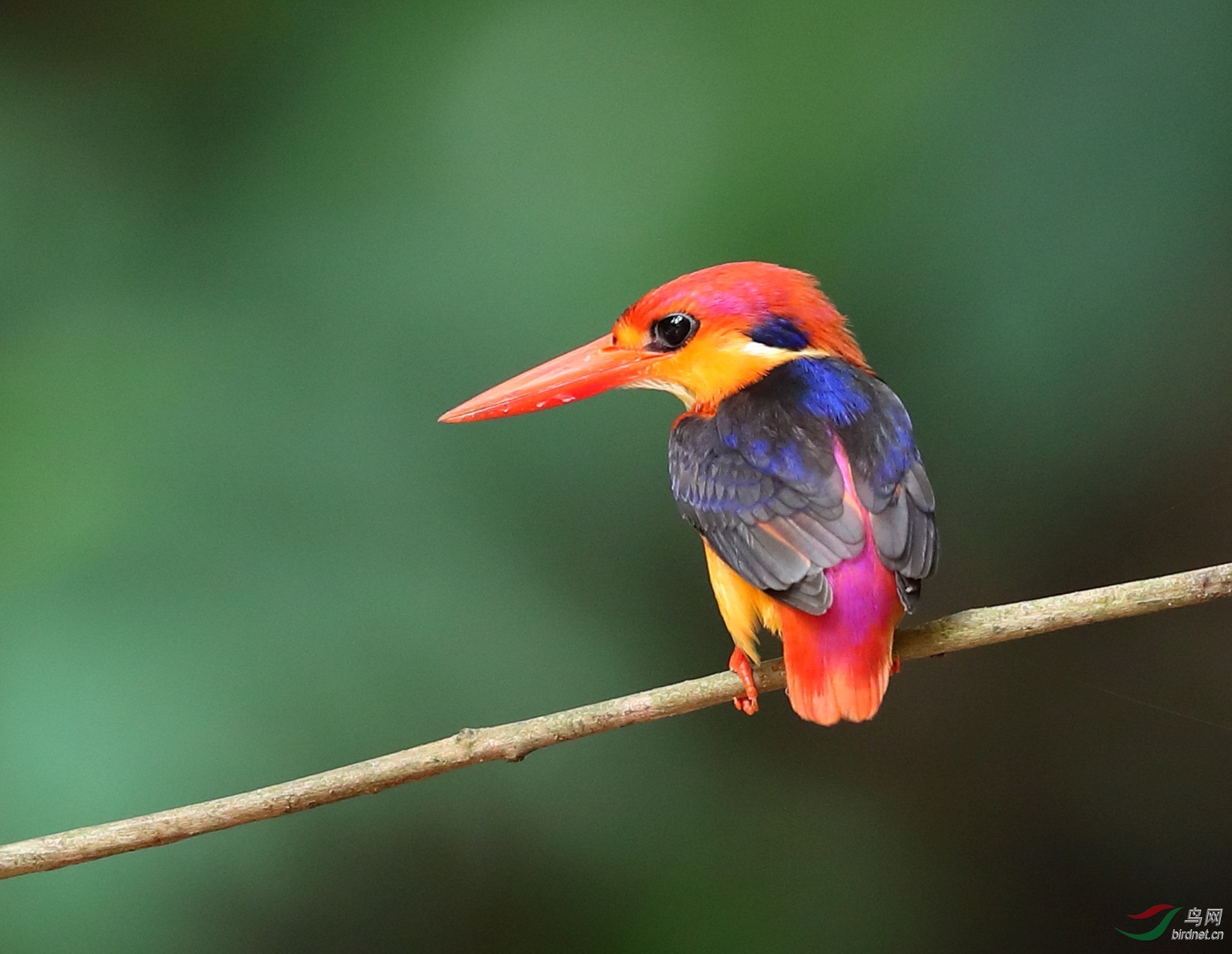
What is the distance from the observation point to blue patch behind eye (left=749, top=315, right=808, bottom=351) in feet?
3.51

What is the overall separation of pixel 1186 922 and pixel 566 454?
0.92m

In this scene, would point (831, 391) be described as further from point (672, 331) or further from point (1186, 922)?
point (1186, 922)

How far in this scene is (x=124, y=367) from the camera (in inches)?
64.0

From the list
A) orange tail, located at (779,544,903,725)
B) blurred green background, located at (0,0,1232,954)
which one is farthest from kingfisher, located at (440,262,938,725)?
blurred green background, located at (0,0,1232,954)

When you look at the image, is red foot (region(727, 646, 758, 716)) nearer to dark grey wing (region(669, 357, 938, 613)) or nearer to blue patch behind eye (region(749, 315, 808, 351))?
dark grey wing (region(669, 357, 938, 613))

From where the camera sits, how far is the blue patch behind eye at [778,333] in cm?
107

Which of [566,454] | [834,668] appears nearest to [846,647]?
[834,668]

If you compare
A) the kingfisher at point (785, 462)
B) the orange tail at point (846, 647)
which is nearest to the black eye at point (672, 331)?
the kingfisher at point (785, 462)

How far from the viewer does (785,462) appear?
979mm

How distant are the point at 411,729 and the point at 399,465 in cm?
34

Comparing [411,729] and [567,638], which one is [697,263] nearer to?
[567,638]

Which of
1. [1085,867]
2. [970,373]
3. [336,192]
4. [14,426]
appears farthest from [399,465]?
[1085,867]

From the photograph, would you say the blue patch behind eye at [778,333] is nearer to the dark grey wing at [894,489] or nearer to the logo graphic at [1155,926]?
the dark grey wing at [894,489]

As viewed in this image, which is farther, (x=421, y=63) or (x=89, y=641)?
(x=421, y=63)
